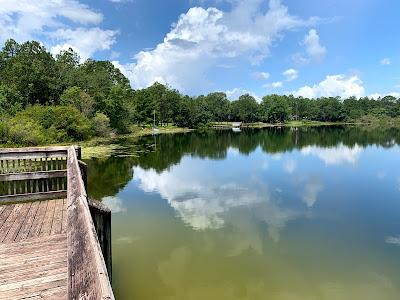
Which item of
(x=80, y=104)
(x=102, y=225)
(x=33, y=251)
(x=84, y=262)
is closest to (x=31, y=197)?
(x=102, y=225)

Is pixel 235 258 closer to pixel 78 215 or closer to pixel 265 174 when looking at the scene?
pixel 78 215

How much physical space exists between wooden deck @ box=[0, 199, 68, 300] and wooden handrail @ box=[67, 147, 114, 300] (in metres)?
0.94

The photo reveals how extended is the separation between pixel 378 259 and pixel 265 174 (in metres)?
12.9

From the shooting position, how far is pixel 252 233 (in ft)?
37.6

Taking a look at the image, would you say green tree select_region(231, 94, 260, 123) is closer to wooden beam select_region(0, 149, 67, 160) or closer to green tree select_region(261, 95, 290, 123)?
green tree select_region(261, 95, 290, 123)

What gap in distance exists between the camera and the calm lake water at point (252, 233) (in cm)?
805

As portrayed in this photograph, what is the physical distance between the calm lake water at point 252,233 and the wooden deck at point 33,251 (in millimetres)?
2889

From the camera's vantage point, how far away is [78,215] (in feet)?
8.22

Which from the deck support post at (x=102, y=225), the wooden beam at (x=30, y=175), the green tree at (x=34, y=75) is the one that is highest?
the green tree at (x=34, y=75)

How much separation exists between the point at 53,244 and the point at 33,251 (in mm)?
271

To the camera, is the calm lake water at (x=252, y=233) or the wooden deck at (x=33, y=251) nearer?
the wooden deck at (x=33, y=251)

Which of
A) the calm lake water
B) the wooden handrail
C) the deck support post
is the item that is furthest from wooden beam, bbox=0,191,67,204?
the wooden handrail

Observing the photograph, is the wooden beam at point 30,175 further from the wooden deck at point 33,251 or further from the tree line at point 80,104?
the tree line at point 80,104

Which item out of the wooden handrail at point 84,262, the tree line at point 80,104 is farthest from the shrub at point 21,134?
the wooden handrail at point 84,262
